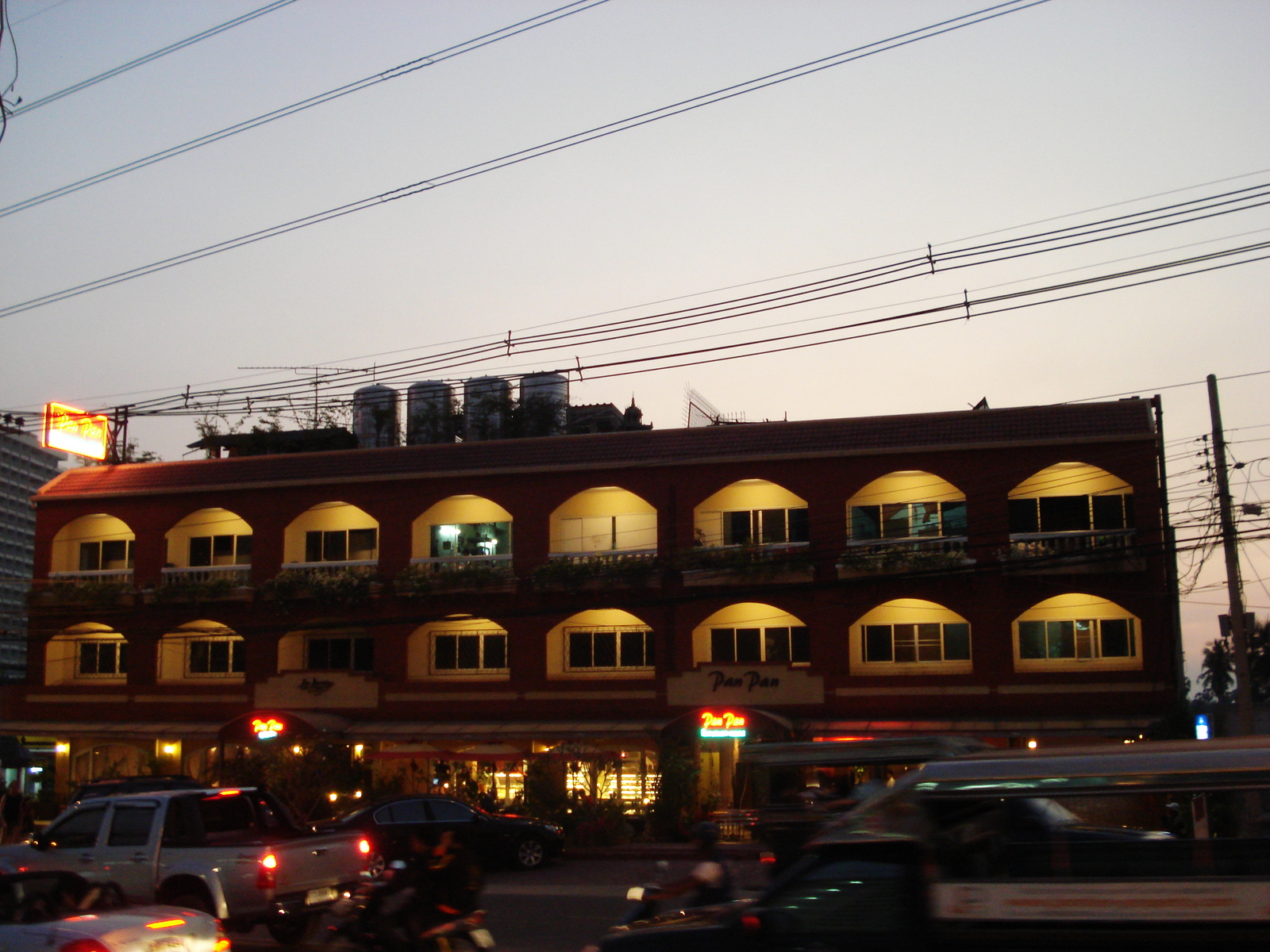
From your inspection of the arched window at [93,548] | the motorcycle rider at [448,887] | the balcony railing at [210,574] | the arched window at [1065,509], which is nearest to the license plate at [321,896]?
the motorcycle rider at [448,887]

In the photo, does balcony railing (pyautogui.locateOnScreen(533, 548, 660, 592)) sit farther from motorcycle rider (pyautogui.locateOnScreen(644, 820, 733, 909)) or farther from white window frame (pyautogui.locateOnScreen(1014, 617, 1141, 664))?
motorcycle rider (pyautogui.locateOnScreen(644, 820, 733, 909))

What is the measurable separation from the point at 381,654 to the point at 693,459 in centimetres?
1136

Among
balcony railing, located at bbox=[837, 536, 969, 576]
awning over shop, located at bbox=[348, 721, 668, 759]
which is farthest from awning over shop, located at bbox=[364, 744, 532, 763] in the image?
balcony railing, located at bbox=[837, 536, 969, 576]

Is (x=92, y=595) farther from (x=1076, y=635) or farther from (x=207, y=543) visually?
(x=1076, y=635)

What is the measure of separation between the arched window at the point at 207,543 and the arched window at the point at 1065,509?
24.2 m

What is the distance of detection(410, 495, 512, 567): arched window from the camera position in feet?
118

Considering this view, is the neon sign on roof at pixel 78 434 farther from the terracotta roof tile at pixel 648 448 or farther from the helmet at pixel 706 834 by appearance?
the helmet at pixel 706 834

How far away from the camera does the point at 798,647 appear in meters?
32.9

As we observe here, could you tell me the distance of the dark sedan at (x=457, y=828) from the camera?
20906 mm

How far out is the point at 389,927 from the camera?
1095 centimetres

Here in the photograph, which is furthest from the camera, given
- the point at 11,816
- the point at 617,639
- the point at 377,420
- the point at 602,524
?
the point at 377,420

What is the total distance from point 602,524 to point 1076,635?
1367cm

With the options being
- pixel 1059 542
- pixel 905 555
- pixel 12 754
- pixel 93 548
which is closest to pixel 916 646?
pixel 905 555

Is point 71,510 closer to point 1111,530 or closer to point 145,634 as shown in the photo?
point 145,634
